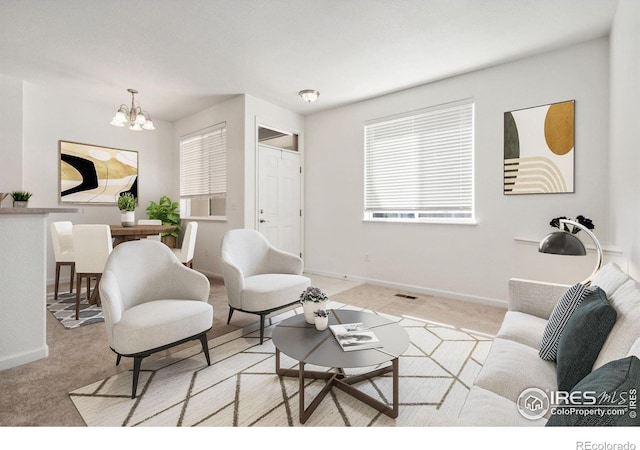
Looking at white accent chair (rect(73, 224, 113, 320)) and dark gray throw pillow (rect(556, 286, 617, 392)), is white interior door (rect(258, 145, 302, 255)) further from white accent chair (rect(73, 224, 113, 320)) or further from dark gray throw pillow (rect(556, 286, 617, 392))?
dark gray throw pillow (rect(556, 286, 617, 392))

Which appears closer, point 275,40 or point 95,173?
point 275,40

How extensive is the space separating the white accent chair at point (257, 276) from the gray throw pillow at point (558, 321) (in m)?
1.80

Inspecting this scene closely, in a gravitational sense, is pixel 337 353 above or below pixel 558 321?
below

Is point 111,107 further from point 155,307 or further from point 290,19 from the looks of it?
point 155,307

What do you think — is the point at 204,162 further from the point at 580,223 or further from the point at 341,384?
the point at 580,223

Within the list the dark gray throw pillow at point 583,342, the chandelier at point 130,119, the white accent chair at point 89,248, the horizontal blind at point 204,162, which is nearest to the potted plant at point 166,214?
the horizontal blind at point 204,162

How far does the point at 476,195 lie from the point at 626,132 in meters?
1.54

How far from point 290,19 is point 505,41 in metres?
2.11

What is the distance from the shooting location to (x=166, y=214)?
5.29m

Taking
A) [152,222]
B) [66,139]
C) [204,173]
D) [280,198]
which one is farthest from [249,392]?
[66,139]

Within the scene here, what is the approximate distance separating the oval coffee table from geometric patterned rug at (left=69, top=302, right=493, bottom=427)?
0.15 ft

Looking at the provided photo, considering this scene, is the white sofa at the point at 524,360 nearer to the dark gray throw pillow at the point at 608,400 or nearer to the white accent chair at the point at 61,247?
the dark gray throw pillow at the point at 608,400
